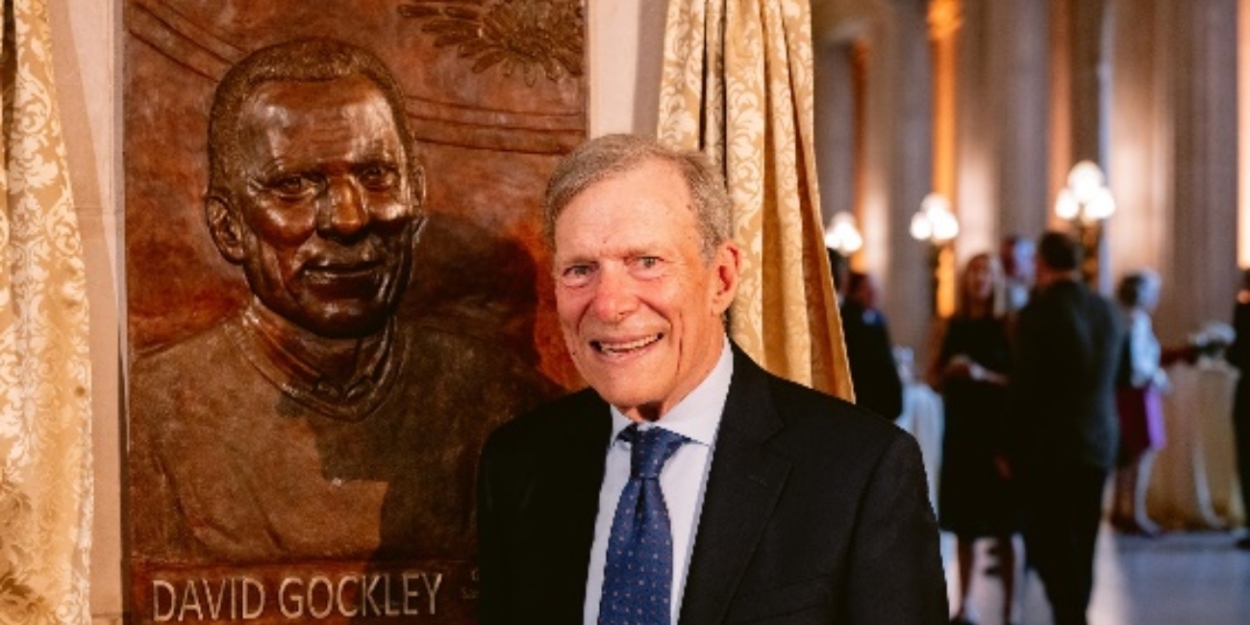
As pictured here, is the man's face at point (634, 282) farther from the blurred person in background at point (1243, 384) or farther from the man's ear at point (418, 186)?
the blurred person in background at point (1243, 384)

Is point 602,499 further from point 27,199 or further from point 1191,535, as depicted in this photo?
point 1191,535

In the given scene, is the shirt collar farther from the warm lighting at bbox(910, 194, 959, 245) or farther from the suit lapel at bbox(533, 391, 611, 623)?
the warm lighting at bbox(910, 194, 959, 245)

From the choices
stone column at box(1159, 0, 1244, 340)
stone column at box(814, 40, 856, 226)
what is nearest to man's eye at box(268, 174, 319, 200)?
stone column at box(1159, 0, 1244, 340)

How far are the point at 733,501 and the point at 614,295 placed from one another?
32 cm

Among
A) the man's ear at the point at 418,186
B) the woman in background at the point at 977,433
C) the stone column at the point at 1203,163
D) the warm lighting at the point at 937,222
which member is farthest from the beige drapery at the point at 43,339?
the warm lighting at the point at 937,222

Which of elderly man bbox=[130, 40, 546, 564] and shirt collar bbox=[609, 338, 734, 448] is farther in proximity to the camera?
elderly man bbox=[130, 40, 546, 564]

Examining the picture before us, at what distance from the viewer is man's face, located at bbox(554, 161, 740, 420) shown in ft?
7.47

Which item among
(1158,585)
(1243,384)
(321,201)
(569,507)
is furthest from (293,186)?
(1243,384)

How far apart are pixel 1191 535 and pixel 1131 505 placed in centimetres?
40

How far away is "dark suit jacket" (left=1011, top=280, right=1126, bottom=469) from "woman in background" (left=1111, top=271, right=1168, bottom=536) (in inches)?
124

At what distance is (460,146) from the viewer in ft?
11.0

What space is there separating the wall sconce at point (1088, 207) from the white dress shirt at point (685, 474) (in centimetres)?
1315

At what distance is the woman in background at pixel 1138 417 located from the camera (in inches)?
405

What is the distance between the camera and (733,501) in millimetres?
2324
